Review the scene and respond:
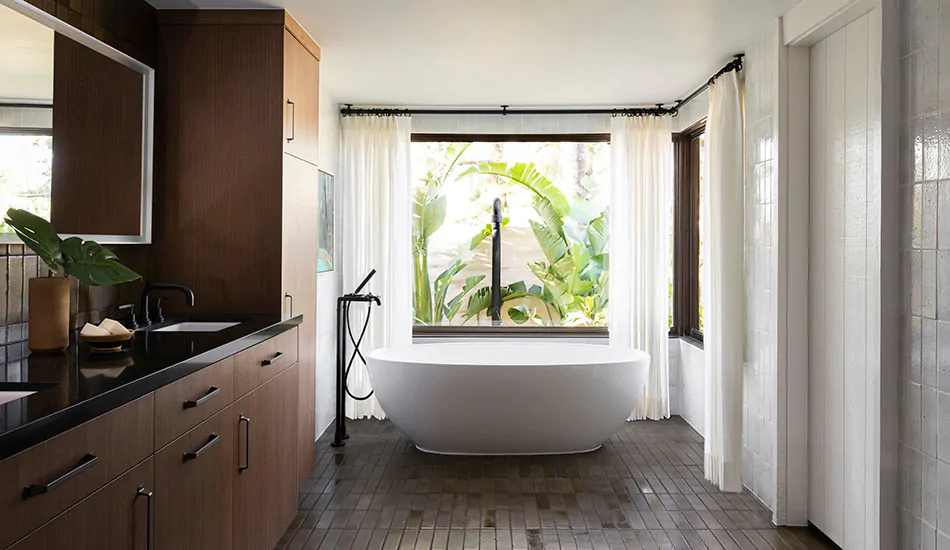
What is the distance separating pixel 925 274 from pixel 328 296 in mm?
3770

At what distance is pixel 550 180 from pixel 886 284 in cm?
418

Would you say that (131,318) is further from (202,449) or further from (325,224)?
(325,224)

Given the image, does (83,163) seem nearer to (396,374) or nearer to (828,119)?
(396,374)

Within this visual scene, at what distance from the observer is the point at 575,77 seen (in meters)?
4.52

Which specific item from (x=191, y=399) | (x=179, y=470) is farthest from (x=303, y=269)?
(x=179, y=470)

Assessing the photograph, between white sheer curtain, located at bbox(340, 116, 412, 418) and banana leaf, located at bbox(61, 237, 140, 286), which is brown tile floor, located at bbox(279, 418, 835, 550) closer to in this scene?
white sheer curtain, located at bbox(340, 116, 412, 418)

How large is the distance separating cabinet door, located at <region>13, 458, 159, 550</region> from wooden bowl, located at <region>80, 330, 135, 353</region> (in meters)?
0.52

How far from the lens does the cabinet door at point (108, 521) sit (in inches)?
54.3

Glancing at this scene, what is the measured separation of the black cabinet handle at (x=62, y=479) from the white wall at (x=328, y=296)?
3264mm

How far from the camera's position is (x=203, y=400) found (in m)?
2.12

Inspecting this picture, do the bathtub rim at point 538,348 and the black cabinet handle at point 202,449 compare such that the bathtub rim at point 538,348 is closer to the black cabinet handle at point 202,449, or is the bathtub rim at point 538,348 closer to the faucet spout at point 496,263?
the faucet spout at point 496,263

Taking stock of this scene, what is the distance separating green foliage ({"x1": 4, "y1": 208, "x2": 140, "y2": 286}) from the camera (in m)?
2.14

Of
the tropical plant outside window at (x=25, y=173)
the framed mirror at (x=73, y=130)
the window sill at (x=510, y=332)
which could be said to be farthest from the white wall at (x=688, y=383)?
the tropical plant outside window at (x=25, y=173)

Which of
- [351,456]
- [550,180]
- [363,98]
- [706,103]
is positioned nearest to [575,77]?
[706,103]
